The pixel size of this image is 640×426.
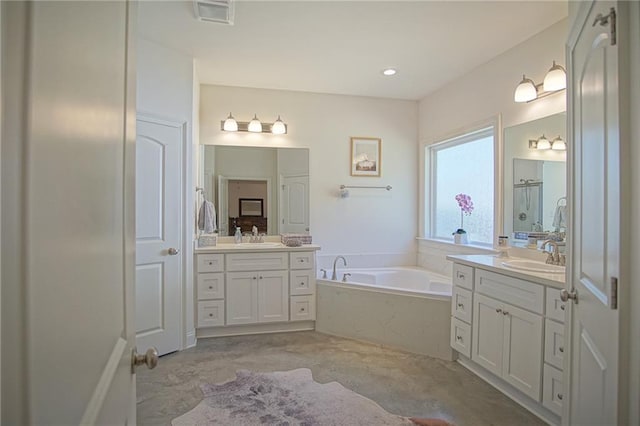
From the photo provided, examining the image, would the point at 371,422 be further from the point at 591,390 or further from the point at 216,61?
the point at 216,61

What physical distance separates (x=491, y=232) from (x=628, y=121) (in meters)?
2.82

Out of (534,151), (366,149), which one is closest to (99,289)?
(534,151)

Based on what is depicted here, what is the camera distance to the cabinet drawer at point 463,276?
2861 millimetres

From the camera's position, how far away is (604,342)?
3.60ft

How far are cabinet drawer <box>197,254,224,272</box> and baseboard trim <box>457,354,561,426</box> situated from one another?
2.32 metres

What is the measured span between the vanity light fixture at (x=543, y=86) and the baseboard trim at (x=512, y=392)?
207 cm

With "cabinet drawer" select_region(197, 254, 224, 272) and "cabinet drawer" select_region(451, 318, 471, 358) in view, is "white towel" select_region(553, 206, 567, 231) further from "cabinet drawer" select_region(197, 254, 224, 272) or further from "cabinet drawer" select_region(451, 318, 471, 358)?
"cabinet drawer" select_region(197, 254, 224, 272)

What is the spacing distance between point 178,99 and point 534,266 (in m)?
3.20

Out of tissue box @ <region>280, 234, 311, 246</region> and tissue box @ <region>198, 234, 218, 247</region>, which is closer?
tissue box @ <region>198, 234, 218, 247</region>

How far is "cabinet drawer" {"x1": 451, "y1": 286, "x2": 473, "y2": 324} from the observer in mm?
2869

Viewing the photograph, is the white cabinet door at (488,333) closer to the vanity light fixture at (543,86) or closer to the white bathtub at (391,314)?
the white bathtub at (391,314)

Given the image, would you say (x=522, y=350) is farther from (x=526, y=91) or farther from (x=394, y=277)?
(x=394, y=277)

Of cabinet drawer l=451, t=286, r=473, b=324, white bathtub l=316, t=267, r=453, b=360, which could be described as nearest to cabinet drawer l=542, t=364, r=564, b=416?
cabinet drawer l=451, t=286, r=473, b=324

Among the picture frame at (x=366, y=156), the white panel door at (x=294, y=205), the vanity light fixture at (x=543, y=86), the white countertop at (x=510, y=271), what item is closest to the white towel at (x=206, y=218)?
the white panel door at (x=294, y=205)
